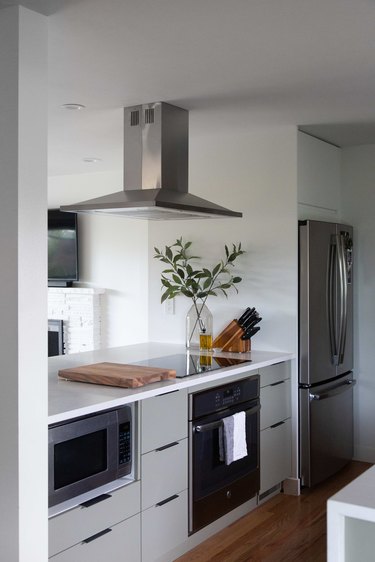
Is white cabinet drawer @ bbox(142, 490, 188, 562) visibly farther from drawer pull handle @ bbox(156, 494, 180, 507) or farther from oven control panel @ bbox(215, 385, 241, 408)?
oven control panel @ bbox(215, 385, 241, 408)

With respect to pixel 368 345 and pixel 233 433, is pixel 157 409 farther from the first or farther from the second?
pixel 368 345

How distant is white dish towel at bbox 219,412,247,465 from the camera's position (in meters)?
3.64

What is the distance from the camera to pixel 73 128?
435 centimetres

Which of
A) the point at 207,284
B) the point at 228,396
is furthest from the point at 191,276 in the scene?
the point at 228,396

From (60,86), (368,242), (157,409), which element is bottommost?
(157,409)

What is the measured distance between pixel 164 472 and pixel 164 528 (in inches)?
10.5

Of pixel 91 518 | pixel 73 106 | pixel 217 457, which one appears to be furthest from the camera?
pixel 73 106

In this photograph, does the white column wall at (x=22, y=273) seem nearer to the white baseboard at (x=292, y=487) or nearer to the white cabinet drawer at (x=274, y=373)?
the white cabinet drawer at (x=274, y=373)

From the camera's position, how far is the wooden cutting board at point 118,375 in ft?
10.5

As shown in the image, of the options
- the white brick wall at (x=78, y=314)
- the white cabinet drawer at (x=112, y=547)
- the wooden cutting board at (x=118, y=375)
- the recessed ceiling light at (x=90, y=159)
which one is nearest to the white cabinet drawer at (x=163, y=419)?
the wooden cutting board at (x=118, y=375)

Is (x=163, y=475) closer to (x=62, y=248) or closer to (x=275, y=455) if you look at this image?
(x=275, y=455)

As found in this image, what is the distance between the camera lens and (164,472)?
10.7ft

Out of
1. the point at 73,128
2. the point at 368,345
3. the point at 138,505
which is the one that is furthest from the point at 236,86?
the point at 368,345

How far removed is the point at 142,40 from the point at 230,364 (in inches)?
75.8
